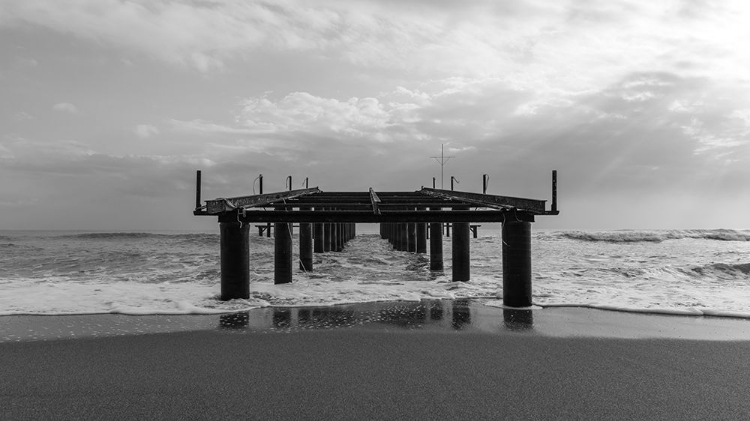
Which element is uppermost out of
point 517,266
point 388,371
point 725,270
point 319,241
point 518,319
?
point 517,266

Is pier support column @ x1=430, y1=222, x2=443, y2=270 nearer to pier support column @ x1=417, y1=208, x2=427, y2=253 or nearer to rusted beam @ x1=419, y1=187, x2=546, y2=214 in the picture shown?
rusted beam @ x1=419, y1=187, x2=546, y2=214

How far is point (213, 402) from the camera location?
3.76 meters

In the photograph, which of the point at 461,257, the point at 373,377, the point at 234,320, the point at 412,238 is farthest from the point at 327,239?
the point at 373,377

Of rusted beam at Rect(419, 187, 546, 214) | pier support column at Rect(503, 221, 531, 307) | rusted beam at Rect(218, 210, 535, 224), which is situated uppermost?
rusted beam at Rect(419, 187, 546, 214)

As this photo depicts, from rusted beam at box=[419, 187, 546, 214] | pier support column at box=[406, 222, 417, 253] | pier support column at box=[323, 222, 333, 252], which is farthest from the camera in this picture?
pier support column at box=[323, 222, 333, 252]

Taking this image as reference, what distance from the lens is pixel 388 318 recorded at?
24.0ft

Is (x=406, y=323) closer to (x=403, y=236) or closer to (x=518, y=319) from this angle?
(x=518, y=319)

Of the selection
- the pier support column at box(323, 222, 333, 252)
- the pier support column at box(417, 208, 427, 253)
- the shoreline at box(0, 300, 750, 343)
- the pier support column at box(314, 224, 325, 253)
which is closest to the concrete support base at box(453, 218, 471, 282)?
the shoreline at box(0, 300, 750, 343)

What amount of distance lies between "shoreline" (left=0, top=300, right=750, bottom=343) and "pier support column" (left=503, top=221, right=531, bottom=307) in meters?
0.34

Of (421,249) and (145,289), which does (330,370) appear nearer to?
(145,289)

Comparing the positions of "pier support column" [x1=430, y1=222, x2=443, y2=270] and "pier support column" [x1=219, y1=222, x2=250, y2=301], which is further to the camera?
"pier support column" [x1=430, y1=222, x2=443, y2=270]

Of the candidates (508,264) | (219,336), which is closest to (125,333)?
(219,336)

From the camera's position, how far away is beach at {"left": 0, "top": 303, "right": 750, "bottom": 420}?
366 centimetres

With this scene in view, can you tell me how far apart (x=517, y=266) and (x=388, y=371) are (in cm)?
463
